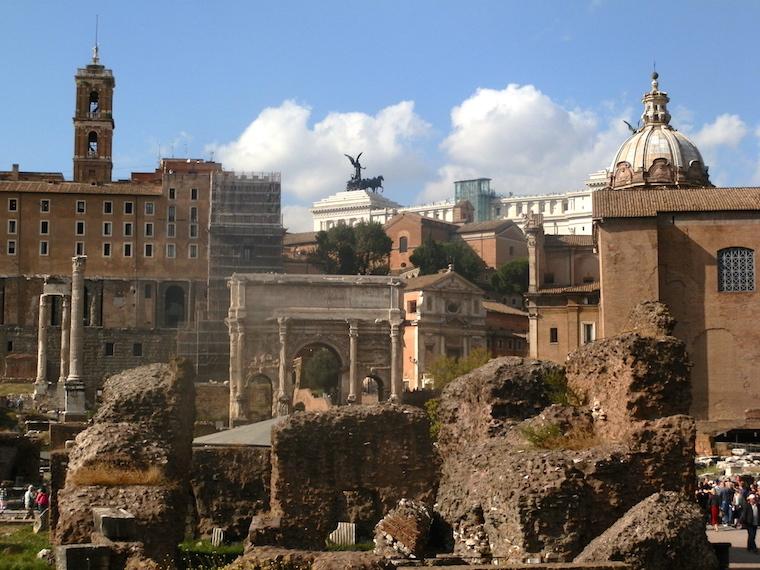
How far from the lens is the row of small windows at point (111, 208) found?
7356cm

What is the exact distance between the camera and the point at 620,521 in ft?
36.2

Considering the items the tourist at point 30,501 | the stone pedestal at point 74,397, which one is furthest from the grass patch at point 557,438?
the stone pedestal at point 74,397

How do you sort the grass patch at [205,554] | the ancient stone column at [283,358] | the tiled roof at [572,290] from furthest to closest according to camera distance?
the ancient stone column at [283,358] → the tiled roof at [572,290] → the grass patch at [205,554]

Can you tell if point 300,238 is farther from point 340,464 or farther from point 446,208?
point 340,464

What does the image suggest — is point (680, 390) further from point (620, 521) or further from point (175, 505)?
point (175, 505)

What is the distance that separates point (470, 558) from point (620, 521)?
1.58 metres

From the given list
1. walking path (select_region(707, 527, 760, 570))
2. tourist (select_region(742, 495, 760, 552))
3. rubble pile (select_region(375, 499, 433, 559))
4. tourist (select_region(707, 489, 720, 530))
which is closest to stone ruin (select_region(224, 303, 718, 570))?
rubble pile (select_region(375, 499, 433, 559))

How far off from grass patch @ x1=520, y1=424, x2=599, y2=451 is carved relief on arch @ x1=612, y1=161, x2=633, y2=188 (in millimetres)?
45099

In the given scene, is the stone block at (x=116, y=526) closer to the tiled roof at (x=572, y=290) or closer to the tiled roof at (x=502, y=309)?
Answer: the tiled roof at (x=572, y=290)

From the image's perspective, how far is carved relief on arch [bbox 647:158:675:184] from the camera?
187ft

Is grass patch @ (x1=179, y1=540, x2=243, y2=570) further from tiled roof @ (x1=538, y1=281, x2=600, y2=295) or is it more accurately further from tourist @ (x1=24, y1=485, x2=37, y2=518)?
tiled roof @ (x1=538, y1=281, x2=600, y2=295)

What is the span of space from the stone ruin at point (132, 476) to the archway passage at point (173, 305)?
2247 inches

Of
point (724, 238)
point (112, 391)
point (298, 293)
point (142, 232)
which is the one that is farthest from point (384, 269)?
point (112, 391)

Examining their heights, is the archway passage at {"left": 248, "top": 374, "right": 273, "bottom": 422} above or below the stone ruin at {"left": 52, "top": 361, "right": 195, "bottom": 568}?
above
